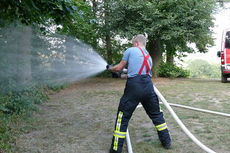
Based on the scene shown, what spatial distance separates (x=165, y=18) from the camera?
33.5 ft

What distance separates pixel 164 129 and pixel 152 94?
1.85 ft

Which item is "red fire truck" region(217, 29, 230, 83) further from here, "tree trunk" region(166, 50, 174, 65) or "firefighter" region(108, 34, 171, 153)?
"firefighter" region(108, 34, 171, 153)

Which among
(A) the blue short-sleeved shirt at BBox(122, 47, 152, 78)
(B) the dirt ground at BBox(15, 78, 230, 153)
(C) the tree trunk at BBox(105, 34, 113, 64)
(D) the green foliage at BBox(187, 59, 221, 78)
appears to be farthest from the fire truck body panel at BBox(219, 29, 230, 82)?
(D) the green foliage at BBox(187, 59, 221, 78)

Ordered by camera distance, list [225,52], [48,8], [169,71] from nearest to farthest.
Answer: [48,8] < [225,52] < [169,71]

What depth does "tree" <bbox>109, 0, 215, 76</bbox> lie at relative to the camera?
978cm

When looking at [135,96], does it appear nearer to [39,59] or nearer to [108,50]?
[39,59]

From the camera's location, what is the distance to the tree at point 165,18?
32.1 ft

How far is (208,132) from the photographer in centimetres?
370

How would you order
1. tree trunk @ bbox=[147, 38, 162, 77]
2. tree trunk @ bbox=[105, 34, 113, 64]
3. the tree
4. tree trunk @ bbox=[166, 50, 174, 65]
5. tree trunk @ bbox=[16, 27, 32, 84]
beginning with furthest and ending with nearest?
tree trunk @ bbox=[166, 50, 174, 65] → tree trunk @ bbox=[105, 34, 113, 64] → tree trunk @ bbox=[147, 38, 162, 77] → the tree → tree trunk @ bbox=[16, 27, 32, 84]

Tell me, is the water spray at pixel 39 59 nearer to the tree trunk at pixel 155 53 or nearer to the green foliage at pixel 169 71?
the tree trunk at pixel 155 53

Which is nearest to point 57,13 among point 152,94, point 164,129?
point 152,94

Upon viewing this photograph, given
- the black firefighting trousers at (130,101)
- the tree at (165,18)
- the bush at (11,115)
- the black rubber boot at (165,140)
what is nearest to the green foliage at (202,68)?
the tree at (165,18)

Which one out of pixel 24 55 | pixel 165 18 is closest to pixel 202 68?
pixel 165 18

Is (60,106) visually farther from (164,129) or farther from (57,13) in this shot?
(164,129)
